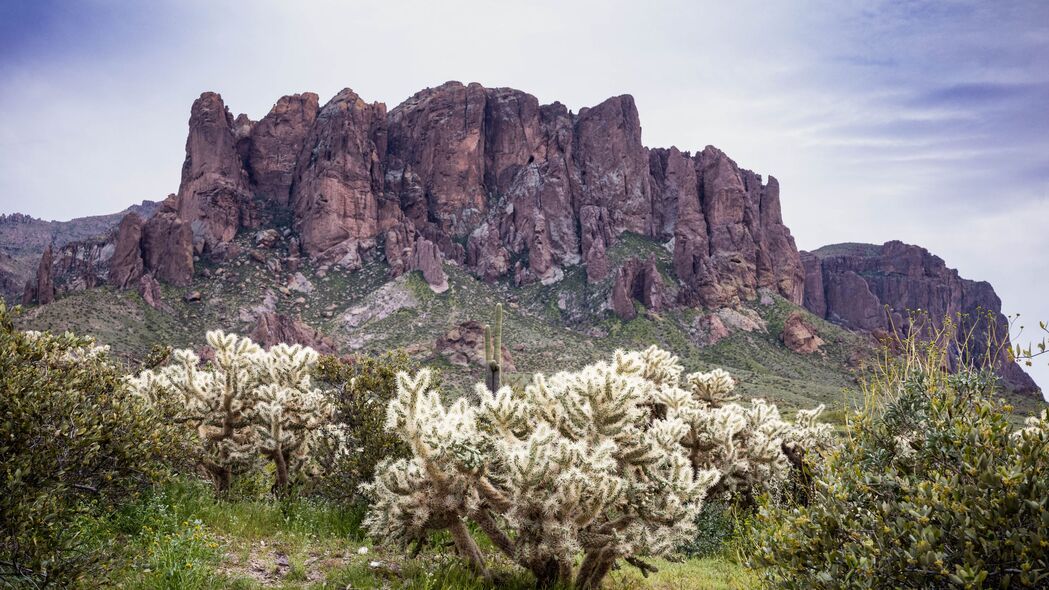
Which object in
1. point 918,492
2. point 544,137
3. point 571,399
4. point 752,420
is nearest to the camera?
point 918,492

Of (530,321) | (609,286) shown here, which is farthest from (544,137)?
(530,321)

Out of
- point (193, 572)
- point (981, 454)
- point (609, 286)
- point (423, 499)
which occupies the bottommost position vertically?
point (193, 572)

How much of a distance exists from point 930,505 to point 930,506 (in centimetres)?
3

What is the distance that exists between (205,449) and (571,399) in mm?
8350

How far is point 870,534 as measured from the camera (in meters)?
4.11

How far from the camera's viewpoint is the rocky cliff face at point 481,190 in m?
125

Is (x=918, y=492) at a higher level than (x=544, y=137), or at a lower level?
lower

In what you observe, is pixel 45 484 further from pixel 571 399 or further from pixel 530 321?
pixel 530 321

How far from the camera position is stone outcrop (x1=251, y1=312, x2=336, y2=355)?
74.4 metres

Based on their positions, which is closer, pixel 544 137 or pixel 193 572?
pixel 193 572

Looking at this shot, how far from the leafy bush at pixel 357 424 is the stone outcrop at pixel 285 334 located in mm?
66905

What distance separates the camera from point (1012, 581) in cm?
339

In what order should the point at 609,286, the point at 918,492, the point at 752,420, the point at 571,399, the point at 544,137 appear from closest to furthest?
the point at 918,492 → the point at 571,399 → the point at 752,420 → the point at 609,286 → the point at 544,137

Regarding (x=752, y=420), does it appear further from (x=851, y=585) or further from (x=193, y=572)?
(x=193, y=572)
